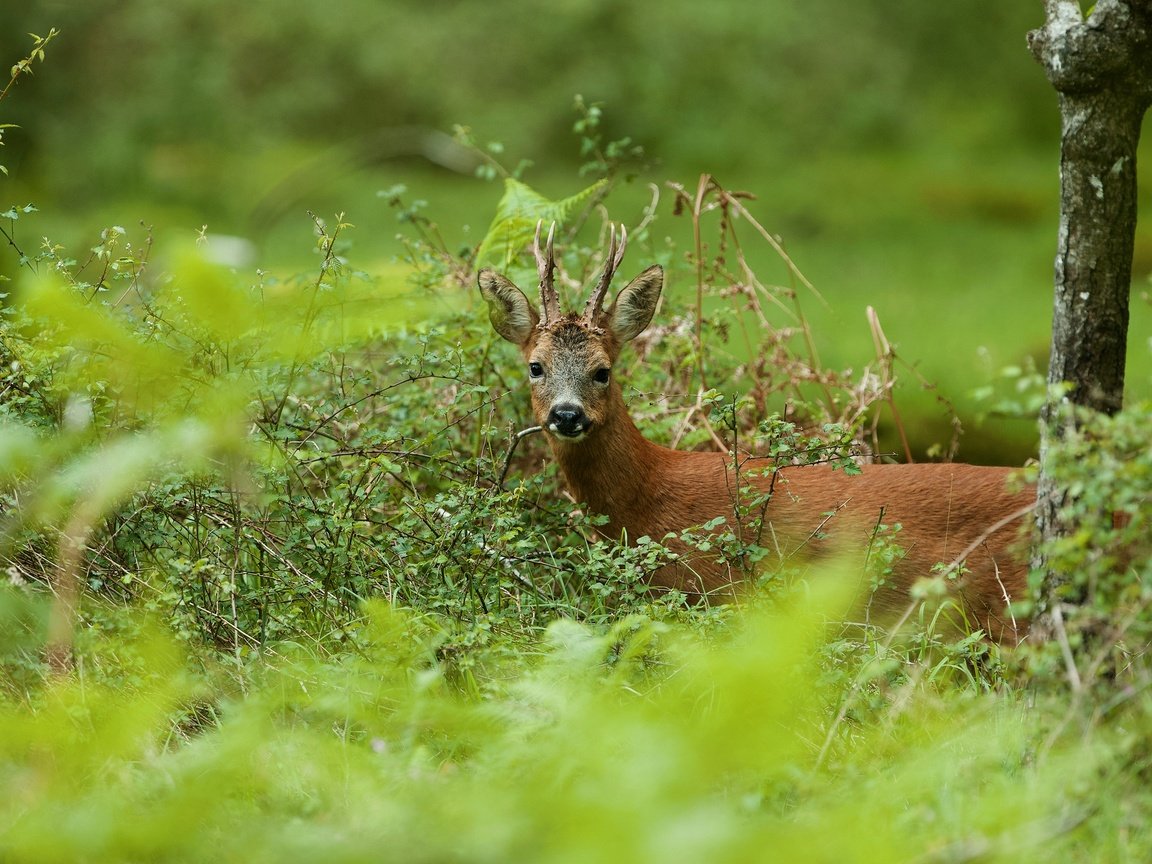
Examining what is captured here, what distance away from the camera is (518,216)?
5086mm

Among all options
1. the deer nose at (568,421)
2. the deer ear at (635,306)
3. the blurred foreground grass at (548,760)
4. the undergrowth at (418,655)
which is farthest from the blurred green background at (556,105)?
the blurred foreground grass at (548,760)

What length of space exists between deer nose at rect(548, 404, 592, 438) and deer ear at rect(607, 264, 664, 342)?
1.56 ft

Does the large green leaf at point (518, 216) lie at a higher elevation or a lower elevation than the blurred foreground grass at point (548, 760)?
higher

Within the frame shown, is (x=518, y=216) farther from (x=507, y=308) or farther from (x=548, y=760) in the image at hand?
(x=548, y=760)

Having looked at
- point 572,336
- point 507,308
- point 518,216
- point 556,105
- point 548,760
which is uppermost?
point 556,105

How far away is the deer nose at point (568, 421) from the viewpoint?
454cm

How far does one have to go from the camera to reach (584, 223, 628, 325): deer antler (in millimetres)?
4605

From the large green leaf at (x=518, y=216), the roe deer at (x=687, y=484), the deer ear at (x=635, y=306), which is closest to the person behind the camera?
the roe deer at (x=687, y=484)

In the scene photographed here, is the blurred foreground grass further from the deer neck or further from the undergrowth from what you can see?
the deer neck

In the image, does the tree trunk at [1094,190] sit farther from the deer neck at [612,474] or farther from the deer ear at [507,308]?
the deer ear at [507,308]

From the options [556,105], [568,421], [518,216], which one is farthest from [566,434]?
[556,105]

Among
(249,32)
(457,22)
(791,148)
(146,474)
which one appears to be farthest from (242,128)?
(146,474)

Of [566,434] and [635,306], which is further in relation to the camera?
[635,306]

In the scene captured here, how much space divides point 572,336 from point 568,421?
1.21 feet
